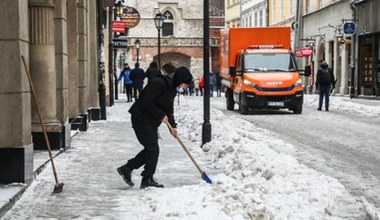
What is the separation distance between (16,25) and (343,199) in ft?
14.1

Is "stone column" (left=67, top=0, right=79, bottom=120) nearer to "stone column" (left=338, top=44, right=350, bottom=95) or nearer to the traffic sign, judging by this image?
the traffic sign

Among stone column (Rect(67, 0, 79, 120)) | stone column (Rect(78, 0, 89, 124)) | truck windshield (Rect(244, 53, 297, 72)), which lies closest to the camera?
stone column (Rect(67, 0, 79, 120))

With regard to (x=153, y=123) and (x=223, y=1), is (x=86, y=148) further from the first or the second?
(x=223, y=1)

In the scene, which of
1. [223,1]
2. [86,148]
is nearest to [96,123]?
[86,148]

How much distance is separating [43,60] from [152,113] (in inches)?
153

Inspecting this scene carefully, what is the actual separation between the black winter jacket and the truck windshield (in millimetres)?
15477

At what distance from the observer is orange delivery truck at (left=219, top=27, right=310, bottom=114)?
23172mm

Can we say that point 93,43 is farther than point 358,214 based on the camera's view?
Yes

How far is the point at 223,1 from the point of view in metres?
85.0

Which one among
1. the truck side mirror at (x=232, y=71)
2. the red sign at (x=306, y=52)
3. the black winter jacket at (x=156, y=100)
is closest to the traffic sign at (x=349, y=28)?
the red sign at (x=306, y=52)

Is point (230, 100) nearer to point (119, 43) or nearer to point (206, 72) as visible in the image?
point (119, 43)

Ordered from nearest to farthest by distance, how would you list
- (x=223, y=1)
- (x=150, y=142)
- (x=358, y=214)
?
(x=358, y=214), (x=150, y=142), (x=223, y=1)

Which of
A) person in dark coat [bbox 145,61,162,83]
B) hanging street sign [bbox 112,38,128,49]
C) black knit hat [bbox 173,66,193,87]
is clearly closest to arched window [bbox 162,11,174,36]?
hanging street sign [bbox 112,38,128,49]

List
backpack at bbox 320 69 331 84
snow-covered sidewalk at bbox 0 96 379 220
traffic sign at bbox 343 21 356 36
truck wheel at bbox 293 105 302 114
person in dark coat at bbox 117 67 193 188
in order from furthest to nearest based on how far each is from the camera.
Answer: traffic sign at bbox 343 21 356 36 → backpack at bbox 320 69 331 84 → truck wheel at bbox 293 105 302 114 → person in dark coat at bbox 117 67 193 188 → snow-covered sidewalk at bbox 0 96 379 220
